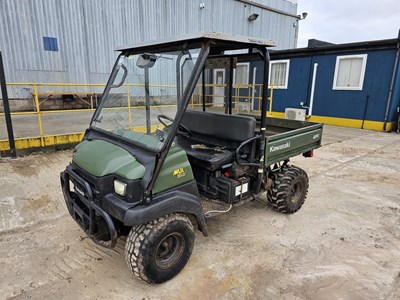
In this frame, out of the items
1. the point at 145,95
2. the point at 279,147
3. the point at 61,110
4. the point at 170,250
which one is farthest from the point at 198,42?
the point at 61,110

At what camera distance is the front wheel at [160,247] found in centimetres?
224

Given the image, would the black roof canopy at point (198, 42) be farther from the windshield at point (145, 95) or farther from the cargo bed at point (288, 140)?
the cargo bed at point (288, 140)

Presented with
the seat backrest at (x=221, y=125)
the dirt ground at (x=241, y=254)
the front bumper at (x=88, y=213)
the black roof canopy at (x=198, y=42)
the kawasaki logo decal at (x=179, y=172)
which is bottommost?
the dirt ground at (x=241, y=254)

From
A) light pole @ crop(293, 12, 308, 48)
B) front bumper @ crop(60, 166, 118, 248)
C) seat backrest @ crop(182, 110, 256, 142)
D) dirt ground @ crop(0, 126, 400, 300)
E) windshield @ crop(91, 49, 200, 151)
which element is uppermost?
light pole @ crop(293, 12, 308, 48)

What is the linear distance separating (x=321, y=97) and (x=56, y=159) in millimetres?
10272

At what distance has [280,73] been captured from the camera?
1308 cm

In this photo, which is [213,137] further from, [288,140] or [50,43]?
[50,43]

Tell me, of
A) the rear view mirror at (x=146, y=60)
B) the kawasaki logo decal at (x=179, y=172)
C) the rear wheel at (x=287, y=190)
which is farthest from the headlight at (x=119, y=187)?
the rear wheel at (x=287, y=190)

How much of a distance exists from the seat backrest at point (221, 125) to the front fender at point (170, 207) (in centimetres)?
96

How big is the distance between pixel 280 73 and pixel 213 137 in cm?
A: 1079

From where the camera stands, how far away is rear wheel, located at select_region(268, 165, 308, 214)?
3.64 meters

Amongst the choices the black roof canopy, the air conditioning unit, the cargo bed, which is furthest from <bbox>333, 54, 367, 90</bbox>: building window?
the black roof canopy

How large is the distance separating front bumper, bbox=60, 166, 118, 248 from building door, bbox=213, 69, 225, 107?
7.20 feet

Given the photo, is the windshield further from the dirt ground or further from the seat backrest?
the dirt ground
